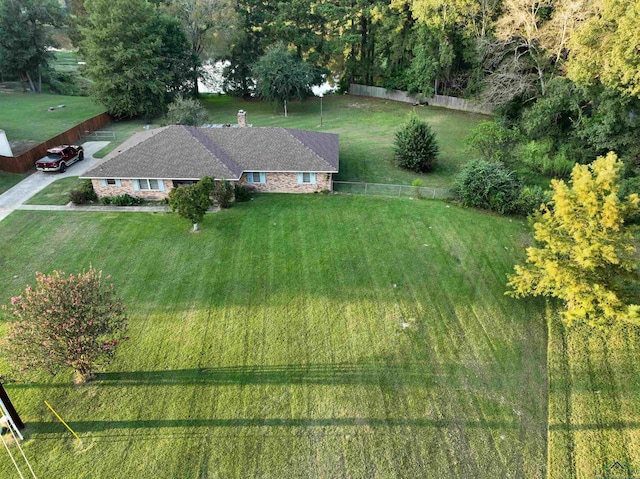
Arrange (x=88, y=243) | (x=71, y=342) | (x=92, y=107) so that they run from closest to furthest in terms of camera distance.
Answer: (x=71, y=342), (x=88, y=243), (x=92, y=107)

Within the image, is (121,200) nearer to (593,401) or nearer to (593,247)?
(593,247)

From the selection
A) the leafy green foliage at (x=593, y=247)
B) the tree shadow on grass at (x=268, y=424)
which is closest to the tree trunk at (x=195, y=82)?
the tree shadow on grass at (x=268, y=424)

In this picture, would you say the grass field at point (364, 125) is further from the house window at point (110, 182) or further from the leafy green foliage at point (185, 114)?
the house window at point (110, 182)

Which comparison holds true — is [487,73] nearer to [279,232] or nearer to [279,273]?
[279,232]

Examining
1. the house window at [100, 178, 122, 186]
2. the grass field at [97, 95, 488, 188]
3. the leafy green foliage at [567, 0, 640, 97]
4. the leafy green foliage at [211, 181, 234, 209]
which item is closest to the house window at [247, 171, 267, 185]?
the leafy green foliage at [211, 181, 234, 209]

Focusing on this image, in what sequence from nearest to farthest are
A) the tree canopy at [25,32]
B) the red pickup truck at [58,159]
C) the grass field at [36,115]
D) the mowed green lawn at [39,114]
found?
1. the red pickup truck at [58,159]
2. the grass field at [36,115]
3. the mowed green lawn at [39,114]
4. the tree canopy at [25,32]

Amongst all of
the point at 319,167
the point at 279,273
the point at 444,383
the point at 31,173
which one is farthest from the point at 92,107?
the point at 444,383

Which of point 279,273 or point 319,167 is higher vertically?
point 319,167
